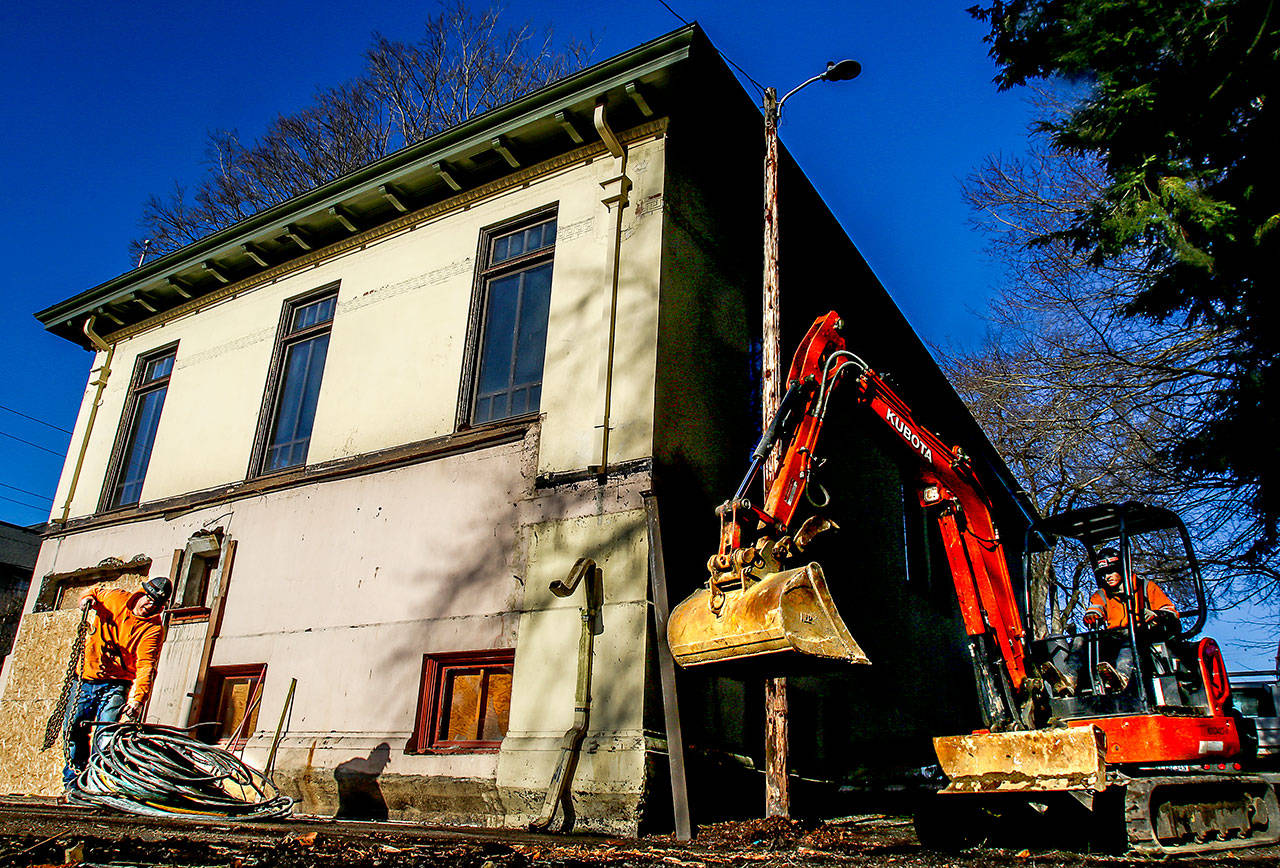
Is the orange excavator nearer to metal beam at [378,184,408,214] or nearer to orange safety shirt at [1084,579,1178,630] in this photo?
orange safety shirt at [1084,579,1178,630]

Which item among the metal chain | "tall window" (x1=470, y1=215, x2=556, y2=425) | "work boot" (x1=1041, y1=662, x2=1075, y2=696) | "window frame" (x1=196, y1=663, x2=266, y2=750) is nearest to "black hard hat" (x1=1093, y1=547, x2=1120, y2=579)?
"work boot" (x1=1041, y1=662, x2=1075, y2=696)

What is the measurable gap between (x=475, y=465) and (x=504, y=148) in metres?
3.73

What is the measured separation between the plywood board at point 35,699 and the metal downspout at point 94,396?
2153mm

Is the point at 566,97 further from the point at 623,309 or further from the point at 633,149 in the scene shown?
the point at 623,309

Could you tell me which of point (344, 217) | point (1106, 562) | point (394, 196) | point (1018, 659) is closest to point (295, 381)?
point (344, 217)

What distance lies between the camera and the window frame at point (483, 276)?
385 inches

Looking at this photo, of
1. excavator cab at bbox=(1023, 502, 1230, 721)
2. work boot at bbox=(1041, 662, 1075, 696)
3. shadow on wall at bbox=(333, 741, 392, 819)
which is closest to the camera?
excavator cab at bbox=(1023, 502, 1230, 721)

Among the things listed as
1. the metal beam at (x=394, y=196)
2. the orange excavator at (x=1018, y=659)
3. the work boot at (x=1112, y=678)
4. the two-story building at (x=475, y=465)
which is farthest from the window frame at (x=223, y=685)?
the work boot at (x=1112, y=678)

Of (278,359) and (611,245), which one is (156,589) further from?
(611,245)

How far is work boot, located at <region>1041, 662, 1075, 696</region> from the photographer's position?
7.30 m

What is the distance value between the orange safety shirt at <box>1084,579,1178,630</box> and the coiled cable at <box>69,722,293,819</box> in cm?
712

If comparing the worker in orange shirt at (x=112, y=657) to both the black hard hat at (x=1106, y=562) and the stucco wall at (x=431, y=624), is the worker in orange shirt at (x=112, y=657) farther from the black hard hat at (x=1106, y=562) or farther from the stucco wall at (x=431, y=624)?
the black hard hat at (x=1106, y=562)

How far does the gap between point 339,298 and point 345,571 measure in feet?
12.5

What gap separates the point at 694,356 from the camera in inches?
356
